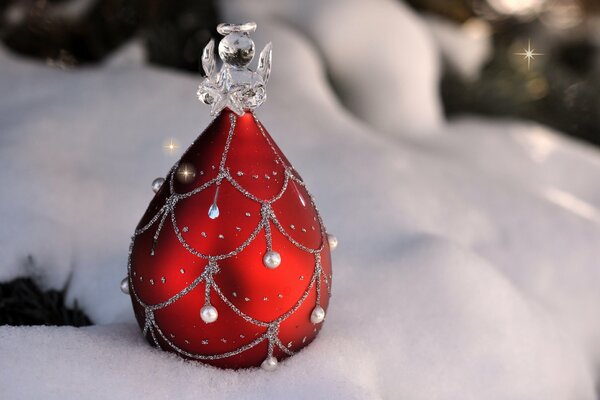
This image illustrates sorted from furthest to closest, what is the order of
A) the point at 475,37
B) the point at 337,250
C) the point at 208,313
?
the point at 475,37, the point at 337,250, the point at 208,313

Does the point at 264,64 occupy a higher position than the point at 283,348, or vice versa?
the point at 264,64

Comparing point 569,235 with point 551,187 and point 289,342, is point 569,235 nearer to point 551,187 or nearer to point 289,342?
point 551,187

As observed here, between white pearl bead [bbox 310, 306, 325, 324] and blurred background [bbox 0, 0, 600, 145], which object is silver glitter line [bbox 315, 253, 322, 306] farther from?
blurred background [bbox 0, 0, 600, 145]

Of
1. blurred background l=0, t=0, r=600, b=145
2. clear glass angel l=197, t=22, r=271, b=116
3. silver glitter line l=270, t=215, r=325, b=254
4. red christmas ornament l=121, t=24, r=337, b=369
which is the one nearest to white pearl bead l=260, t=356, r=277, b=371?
red christmas ornament l=121, t=24, r=337, b=369

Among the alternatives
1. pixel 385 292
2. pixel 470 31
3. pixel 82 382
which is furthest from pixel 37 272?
pixel 470 31

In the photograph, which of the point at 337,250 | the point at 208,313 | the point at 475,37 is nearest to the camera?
the point at 208,313

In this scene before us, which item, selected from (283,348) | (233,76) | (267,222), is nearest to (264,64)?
(233,76)

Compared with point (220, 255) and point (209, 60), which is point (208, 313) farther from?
point (209, 60)
